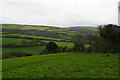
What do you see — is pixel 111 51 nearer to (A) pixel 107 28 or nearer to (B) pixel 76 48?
(A) pixel 107 28

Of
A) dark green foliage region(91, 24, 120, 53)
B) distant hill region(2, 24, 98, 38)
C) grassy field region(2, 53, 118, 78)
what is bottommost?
grassy field region(2, 53, 118, 78)

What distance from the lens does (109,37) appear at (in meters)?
33.0

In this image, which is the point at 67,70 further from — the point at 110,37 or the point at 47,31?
the point at 47,31

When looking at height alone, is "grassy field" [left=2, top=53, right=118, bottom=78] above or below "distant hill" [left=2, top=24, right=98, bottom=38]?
below

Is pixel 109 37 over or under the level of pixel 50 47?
over

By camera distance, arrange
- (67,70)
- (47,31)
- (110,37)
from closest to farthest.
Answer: (67,70) → (110,37) → (47,31)

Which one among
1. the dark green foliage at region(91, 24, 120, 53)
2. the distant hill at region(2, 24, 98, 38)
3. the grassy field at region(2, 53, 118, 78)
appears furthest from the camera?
the distant hill at region(2, 24, 98, 38)

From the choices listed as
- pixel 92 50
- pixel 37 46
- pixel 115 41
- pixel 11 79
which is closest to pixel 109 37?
pixel 115 41

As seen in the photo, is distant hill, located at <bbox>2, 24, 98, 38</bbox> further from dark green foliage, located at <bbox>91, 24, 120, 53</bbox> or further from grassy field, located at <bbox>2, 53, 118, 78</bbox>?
grassy field, located at <bbox>2, 53, 118, 78</bbox>

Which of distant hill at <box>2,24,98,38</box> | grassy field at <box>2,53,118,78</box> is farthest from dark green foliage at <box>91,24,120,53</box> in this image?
distant hill at <box>2,24,98,38</box>

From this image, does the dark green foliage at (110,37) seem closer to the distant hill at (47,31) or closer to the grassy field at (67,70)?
the grassy field at (67,70)

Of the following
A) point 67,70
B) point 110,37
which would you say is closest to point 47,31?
point 110,37

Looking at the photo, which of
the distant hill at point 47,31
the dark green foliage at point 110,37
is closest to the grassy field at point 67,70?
the dark green foliage at point 110,37

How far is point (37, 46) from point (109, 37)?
43.1 m
